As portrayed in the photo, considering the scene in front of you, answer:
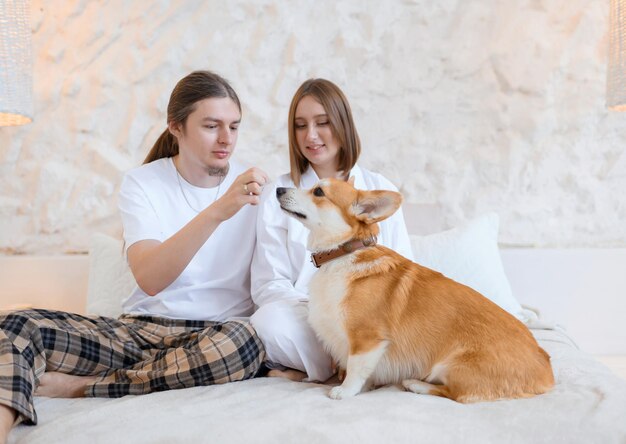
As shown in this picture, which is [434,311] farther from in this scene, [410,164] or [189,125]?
[410,164]

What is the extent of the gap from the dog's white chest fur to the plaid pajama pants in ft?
0.64

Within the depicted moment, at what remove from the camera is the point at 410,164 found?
9.27 ft

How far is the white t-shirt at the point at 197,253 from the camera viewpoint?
1872mm

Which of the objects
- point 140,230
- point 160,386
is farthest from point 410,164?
point 160,386

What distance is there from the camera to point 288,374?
1668 millimetres

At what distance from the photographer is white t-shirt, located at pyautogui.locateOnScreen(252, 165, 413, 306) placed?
6.15 ft

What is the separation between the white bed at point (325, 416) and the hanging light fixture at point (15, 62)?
1320mm

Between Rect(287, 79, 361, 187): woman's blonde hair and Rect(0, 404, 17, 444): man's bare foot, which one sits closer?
Rect(0, 404, 17, 444): man's bare foot

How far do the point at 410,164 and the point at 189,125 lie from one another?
1.20 metres

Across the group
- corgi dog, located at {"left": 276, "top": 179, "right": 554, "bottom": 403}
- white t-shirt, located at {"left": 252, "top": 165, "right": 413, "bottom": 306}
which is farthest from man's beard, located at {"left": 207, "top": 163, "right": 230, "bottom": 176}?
corgi dog, located at {"left": 276, "top": 179, "right": 554, "bottom": 403}

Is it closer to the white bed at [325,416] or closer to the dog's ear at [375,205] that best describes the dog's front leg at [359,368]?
the white bed at [325,416]

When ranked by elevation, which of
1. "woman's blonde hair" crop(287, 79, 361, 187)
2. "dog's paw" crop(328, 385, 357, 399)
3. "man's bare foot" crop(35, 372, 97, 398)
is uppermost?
"woman's blonde hair" crop(287, 79, 361, 187)

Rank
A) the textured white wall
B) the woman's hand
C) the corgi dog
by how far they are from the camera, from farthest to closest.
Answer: the textured white wall → the woman's hand → the corgi dog

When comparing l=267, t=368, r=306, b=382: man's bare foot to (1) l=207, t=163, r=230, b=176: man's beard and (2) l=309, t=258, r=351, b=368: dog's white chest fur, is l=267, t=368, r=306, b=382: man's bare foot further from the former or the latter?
(1) l=207, t=163, r=230, b=176: man's beard
